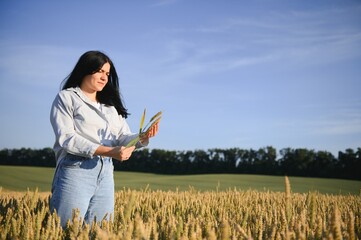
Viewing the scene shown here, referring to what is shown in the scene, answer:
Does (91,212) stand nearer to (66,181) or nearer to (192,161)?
(66,181)

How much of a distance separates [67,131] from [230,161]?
168ft

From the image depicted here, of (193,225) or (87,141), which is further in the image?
(87,141)

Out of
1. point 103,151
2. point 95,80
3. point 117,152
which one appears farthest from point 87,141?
point 95,80

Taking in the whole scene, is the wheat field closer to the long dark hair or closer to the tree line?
the long dark hair

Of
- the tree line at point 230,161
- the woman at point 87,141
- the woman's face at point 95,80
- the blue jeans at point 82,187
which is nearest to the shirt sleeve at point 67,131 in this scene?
the woman at point 87,141

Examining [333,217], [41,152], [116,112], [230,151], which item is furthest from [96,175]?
[41,152]

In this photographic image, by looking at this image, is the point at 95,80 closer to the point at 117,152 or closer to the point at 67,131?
the point at 67,131

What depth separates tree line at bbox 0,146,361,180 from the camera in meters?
46.0

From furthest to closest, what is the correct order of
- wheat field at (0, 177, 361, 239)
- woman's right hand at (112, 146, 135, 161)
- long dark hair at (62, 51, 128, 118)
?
long dark hair at (62, 51, 128, 118) < woman's right hand at (112, 146, 135, 161) < wheat field at (0, 177, 361, 239)

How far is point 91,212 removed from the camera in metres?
3.32

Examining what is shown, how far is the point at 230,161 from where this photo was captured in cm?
5309

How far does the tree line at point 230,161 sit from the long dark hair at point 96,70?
4479 centimetres

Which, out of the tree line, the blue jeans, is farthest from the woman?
the tree line

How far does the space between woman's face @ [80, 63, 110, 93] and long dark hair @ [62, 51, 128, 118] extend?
37mm
